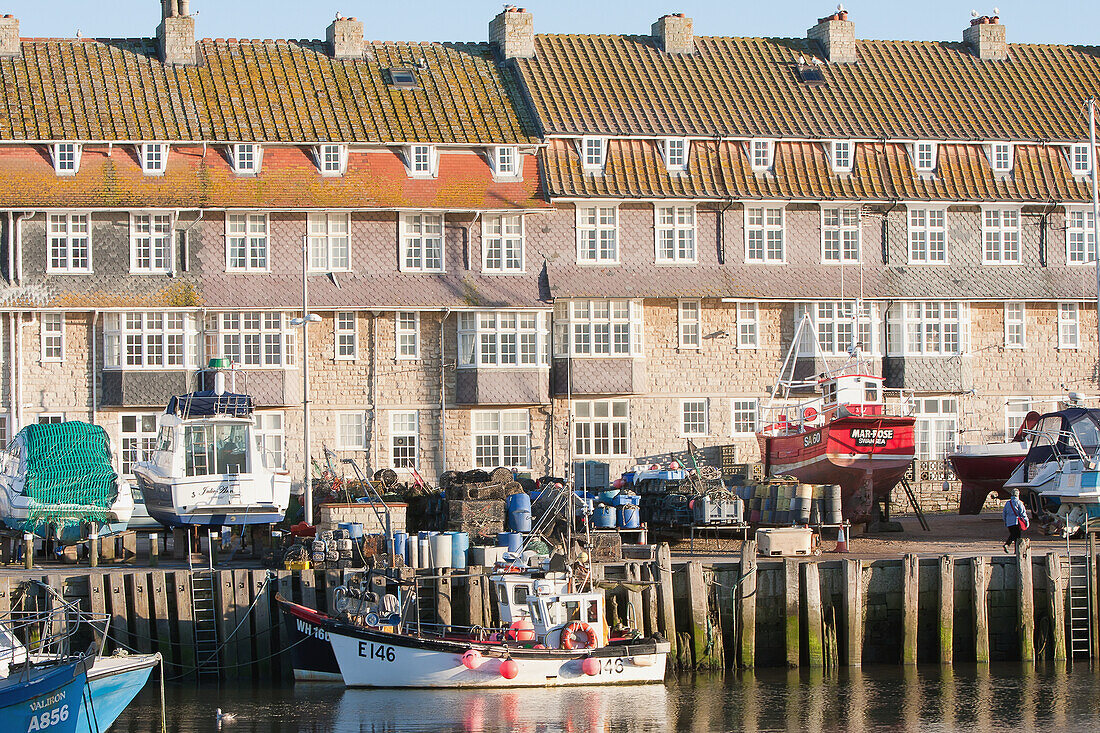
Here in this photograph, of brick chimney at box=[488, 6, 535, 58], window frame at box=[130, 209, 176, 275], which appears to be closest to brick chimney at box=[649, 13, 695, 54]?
brick chimney at box=[488, 6, 535, 58]

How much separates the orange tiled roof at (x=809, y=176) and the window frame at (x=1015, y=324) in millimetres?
3098

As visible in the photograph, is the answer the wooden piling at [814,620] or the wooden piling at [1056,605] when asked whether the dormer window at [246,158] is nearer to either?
the wooden piling at [814,620]

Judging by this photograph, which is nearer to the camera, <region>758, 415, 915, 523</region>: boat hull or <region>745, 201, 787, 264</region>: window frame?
<region>758, 415, 915, 523</region>: boat hull

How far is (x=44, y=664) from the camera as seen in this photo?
87.1 ft

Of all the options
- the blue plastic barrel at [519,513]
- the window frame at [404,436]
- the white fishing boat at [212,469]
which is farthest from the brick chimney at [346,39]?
the blue plastic barrel at [519,513]

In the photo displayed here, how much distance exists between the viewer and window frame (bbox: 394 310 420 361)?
48125 mm

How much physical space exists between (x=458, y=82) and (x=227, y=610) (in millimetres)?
23370

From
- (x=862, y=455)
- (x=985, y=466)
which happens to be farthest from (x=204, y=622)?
(x=985, y=466)

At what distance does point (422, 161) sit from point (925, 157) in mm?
14796

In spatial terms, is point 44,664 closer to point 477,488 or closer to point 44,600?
point 44,600

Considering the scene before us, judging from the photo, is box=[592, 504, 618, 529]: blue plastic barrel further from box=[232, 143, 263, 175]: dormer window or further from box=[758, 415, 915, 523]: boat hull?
box=[232, 143, 263, 175]: dormer window

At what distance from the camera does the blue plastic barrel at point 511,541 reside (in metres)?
34.8

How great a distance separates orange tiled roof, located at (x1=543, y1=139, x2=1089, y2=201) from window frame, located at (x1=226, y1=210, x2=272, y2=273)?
785 centimetres

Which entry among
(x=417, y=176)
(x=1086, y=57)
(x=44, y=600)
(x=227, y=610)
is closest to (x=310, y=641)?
(x=227, y=610)
